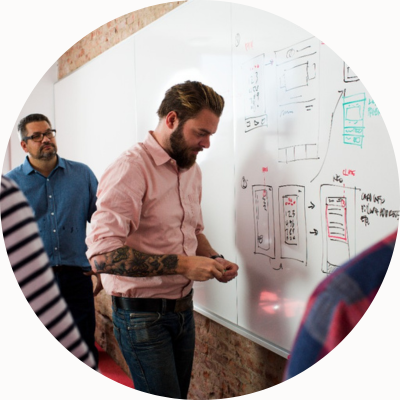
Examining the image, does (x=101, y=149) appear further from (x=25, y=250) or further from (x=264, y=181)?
(x=25, y=250)

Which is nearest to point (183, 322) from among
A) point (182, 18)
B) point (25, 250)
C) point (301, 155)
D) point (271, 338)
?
point (271, 338)

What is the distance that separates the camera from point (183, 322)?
4.35 ft

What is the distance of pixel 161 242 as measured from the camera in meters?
1.24

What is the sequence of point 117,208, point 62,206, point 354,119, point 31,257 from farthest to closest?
point 62,206
point 117,208
point 354,119
point 31,257

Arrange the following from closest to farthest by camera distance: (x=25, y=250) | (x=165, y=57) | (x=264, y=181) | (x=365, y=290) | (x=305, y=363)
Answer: (x=25, y=250) < (x=305, y=363) < (x=365, y=290) < (x=264, y=181) < (x=165, y=57)

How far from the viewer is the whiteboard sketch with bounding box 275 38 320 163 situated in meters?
1.18

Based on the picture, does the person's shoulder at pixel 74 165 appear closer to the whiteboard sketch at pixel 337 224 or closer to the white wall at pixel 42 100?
the white wall at pixel 42 100

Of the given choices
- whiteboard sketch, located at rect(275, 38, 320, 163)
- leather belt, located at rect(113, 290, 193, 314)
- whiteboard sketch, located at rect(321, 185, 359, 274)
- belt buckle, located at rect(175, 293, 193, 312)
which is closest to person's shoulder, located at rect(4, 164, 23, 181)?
leather belt, located at rect(113, 290, 193, 314)

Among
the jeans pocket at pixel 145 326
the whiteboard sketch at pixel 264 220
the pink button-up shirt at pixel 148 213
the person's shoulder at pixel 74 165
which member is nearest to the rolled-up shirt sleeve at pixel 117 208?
the pink button-up shirt at pixel 148 213

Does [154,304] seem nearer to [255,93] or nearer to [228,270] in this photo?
[228,270]

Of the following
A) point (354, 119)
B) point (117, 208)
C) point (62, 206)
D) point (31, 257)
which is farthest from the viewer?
point (62, 206)

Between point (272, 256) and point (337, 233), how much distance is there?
0.68 ft

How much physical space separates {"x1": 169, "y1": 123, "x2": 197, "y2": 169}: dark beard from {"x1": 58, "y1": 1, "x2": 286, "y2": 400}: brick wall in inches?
14.7

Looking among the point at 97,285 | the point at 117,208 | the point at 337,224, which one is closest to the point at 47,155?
the point at 117,208
